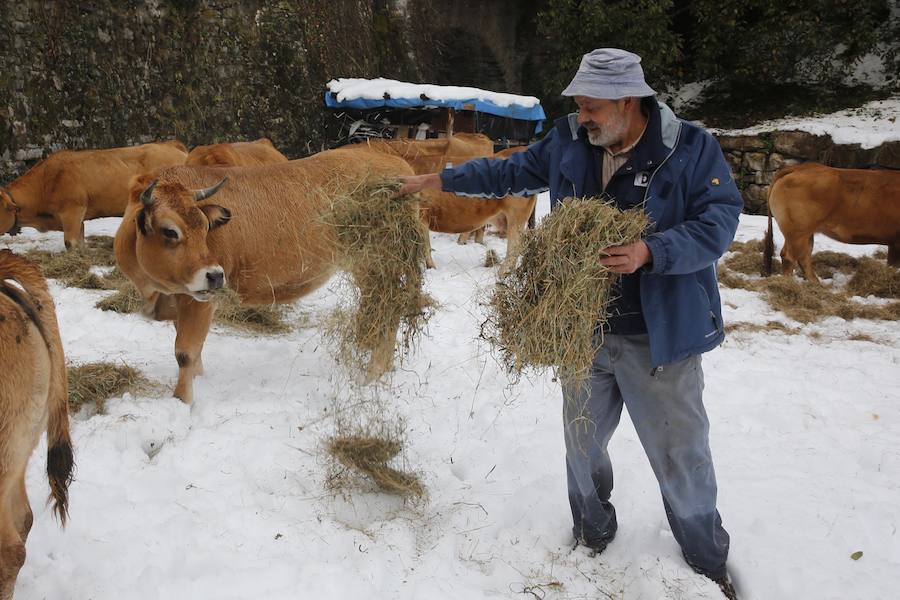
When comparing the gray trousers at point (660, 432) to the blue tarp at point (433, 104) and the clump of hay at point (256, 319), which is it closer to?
the clump of hay at point (256, 319)

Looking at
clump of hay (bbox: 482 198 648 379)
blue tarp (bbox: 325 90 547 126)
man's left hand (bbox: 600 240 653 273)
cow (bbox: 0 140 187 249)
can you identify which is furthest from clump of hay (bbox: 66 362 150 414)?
blue tarp (bbox: 325 90 547 126)

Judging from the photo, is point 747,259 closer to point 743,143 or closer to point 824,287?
point 824,287

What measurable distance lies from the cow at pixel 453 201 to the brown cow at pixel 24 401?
4.98m

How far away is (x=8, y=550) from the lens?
2.61 m

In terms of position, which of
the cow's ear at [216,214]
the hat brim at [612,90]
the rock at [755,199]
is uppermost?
the hat brim at [612,90]

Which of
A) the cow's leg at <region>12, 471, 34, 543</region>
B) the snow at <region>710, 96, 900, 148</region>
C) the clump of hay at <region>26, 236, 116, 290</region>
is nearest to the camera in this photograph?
the cow's leg at <region>12, 471, 34, 543</region>

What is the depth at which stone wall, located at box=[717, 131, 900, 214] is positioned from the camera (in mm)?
15050

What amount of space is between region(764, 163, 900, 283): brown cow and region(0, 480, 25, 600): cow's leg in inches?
357

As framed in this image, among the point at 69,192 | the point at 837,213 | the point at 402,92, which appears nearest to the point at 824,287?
the point at 837,213

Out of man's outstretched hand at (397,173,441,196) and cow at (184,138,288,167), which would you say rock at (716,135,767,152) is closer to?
cow at (184,138,288,167)

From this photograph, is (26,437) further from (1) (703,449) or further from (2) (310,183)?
(2) (310,183)

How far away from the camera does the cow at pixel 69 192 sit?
9.24 m

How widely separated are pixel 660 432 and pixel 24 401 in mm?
2731

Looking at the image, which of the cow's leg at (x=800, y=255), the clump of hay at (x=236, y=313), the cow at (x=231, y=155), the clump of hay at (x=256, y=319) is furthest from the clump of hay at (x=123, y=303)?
the cow's leg at (x=800, y=255)
